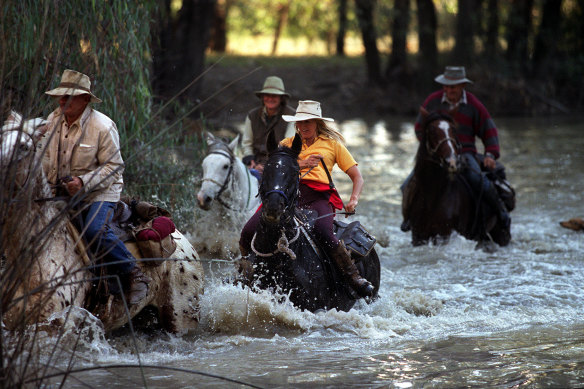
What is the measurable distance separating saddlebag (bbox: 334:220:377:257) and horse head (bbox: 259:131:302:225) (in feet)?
3.76

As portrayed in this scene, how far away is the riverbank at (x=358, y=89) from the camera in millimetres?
31250

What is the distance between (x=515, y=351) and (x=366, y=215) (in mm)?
7919

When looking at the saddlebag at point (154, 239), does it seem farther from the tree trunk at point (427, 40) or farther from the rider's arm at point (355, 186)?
the tree trunk at point (427, 40)

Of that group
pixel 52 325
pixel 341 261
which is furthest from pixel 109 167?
pixel 341 261

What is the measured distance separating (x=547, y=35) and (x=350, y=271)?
28185mm

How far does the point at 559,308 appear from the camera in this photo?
28.3 ft

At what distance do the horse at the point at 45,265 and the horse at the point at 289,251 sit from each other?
701 millimetres

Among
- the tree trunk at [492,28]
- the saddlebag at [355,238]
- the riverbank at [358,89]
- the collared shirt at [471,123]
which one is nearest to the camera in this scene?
the saddlebag at [355,238]

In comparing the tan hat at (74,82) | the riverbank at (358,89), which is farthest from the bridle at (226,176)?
the riverbank at (358,89)

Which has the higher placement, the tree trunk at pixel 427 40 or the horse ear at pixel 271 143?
the tree trunk at pixel 427 40

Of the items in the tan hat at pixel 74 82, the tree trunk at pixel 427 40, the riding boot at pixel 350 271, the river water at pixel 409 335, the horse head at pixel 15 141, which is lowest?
the river water at pixel 409 335

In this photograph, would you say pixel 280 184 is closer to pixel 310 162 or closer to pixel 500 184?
pixel 310 162

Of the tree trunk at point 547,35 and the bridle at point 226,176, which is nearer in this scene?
the bridle at point 226,176

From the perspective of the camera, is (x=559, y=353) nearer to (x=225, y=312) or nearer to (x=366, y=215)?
(x=225, y=312)
